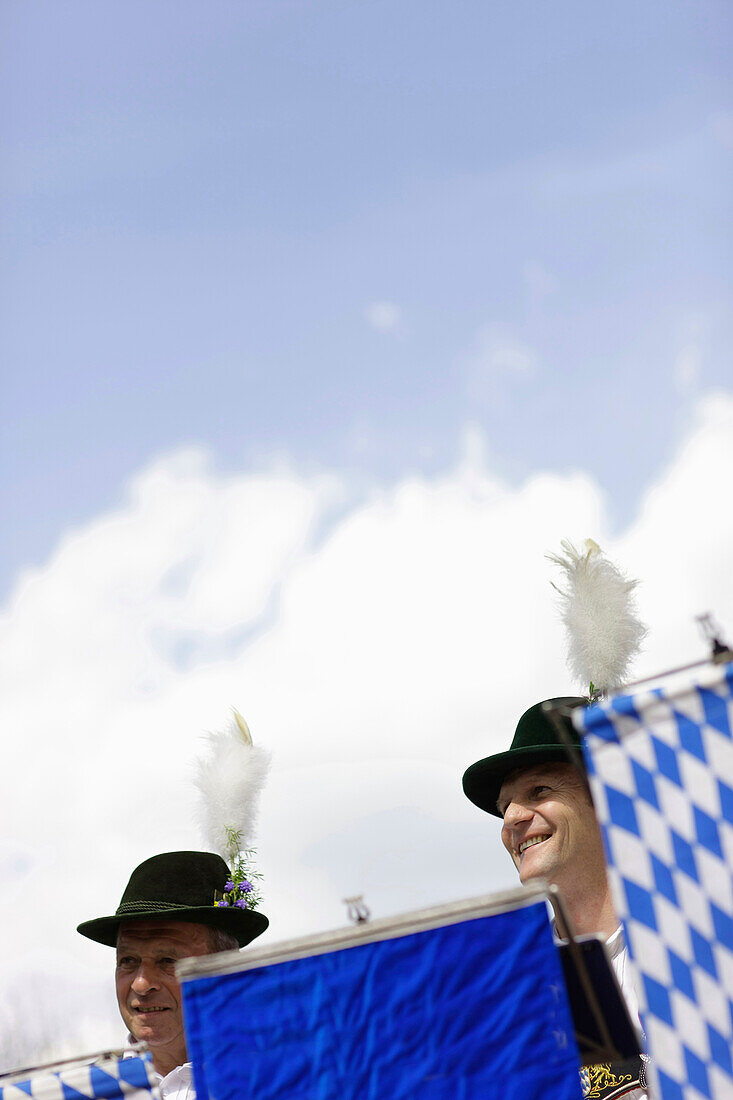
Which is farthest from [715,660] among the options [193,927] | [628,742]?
[193,927]

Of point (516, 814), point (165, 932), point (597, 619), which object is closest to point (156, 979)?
point (165, 932)

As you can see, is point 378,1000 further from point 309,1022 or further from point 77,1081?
point 77,1081

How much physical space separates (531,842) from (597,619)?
918 millimetres

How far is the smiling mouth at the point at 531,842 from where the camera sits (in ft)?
14.0

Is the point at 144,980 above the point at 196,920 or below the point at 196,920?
below

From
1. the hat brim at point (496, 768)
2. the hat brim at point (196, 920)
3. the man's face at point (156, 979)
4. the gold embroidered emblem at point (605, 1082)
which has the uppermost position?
the hat brim at point (496, 768)

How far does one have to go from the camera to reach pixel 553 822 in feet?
14.0

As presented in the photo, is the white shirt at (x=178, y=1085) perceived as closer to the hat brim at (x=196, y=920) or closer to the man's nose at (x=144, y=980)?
the man's nose at (x=144, y=980)

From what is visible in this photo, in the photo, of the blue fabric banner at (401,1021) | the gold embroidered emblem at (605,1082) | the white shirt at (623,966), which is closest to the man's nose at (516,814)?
the white shirt at (623,966)

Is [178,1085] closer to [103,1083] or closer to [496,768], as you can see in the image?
[496,768]

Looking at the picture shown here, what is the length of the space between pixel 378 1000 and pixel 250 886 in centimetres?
308

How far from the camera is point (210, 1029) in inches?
84.1

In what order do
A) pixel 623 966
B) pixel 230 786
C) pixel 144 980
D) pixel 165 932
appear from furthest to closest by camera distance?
pixel 230 786
pixel 165 932
pixel 144 980
pixel 623 966

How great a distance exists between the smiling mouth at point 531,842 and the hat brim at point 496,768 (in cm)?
27
